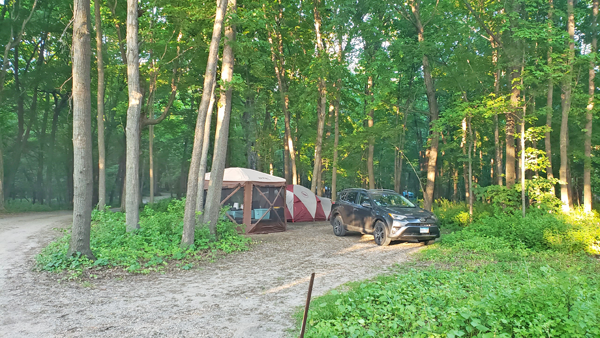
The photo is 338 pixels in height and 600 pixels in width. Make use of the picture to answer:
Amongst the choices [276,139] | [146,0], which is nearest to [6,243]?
[146,0]

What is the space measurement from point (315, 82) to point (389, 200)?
9.00 metres

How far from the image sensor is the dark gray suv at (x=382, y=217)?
1079 centimetres

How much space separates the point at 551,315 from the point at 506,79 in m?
13.1

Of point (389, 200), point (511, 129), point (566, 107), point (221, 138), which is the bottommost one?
point (389, 200)

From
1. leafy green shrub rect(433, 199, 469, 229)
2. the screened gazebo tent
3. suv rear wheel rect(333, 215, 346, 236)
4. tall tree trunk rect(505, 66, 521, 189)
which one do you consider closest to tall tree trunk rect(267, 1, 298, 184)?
the screened gazebo tent

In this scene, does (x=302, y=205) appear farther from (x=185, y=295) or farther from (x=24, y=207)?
(x=24, y=207)

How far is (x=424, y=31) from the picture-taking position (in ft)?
56.7

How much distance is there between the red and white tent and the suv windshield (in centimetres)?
646

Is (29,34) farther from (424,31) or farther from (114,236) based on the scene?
(424,31)

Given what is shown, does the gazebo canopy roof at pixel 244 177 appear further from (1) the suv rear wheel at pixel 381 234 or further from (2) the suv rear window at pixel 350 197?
(1) the suv rear wheel at pixel 381 234

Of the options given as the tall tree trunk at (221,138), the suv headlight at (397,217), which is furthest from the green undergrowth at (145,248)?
the suv headlight at (397,217)

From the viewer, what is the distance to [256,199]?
14.9m

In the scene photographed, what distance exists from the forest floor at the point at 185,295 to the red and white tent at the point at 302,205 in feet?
Result: 25.8

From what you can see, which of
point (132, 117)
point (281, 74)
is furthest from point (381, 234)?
point (281, 74)
